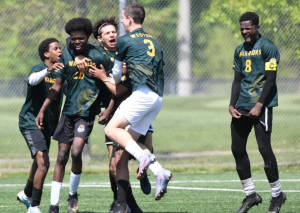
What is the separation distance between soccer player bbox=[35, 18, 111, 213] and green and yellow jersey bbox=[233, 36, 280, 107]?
169 centimetres

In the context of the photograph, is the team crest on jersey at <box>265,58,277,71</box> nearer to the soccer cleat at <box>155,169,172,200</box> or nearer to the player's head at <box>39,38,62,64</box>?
the soccer cleat at <box>155,169,172,200</box>

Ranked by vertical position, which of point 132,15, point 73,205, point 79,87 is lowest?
point 73,205

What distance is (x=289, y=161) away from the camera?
12.3 meters

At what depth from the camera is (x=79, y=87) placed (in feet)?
23.7

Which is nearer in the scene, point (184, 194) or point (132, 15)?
point (132, 15)

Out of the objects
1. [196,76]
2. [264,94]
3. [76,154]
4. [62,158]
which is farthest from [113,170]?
[196,76]

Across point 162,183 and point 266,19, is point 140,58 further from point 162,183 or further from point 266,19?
point 266,19

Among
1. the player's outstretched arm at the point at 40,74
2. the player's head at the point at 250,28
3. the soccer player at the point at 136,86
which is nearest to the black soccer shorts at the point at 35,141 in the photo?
the player's outstretched arm at the point at 40,74

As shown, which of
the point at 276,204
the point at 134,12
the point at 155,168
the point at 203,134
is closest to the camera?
the point at 155,168

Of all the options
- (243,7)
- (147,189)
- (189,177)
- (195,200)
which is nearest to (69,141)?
(147,189)

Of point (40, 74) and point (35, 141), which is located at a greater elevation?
point (40, 74)

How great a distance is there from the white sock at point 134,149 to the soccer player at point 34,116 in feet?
4.54

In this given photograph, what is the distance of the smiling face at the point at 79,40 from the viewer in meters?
7.21

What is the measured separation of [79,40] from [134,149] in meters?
1.66
